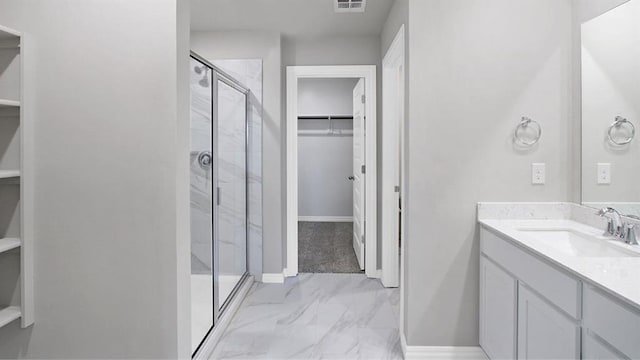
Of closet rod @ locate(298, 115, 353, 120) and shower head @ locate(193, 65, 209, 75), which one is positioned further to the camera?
closet rod @ locate(298, 115, 353, 120)

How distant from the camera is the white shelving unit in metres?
1.70

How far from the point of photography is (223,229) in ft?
9.50

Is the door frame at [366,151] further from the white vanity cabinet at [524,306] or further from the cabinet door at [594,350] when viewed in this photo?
the cabinet door at [594,350]

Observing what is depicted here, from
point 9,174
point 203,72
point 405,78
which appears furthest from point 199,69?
point 405,78

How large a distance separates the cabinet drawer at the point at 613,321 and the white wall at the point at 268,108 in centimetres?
278

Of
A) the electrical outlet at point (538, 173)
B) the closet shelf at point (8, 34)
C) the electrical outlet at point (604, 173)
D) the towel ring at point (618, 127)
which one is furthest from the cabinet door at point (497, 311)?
the closet shelf at point (8, 34)

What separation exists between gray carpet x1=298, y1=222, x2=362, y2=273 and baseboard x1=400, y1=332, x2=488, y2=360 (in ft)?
5.78

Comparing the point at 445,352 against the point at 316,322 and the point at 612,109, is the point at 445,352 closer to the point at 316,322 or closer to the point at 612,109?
the point at 316,322

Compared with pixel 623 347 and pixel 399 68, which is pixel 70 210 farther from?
pixel 399 68

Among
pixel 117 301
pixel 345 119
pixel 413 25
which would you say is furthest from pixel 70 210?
pixel 345 119

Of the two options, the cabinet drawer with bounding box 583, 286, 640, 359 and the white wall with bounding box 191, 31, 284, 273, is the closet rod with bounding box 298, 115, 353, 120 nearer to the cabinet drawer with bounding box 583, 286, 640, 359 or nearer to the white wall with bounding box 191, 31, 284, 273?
the white wall with bounding box 191, 31, 284, 273

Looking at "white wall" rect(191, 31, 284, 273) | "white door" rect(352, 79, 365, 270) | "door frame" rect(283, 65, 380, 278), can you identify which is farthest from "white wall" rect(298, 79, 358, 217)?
"white wall" rect(191, 31, 284, 273)

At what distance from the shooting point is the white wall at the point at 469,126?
7.07ft

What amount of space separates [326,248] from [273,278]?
1438 millimetres
